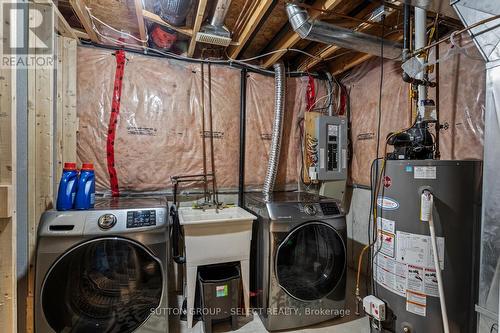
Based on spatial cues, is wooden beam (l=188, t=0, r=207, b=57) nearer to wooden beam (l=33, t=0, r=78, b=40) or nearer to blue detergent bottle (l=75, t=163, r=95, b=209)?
wooden beam (l=33, t=0, r=78, b=40)

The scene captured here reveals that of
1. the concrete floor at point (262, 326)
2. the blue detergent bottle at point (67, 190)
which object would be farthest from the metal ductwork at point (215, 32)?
the concrete floor at point (262, 326)

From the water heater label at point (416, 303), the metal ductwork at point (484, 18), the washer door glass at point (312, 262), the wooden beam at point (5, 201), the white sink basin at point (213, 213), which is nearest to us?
the wooden beam at point (5, 201)

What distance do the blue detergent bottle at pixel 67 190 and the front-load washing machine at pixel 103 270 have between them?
92 mm

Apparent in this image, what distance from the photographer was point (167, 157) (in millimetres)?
2402

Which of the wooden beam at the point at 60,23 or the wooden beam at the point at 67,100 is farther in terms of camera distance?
the wooden beam at the point at 67,100

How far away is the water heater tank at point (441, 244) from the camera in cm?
131

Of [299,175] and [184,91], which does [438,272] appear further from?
[184,91]

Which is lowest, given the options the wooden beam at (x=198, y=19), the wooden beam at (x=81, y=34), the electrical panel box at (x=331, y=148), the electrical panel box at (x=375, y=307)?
the electrical panel box at (x=375, y=307)

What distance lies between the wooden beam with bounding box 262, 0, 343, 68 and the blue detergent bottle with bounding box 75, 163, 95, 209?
6.32 ft

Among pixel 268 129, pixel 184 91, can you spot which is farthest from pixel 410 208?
pixel 184 91

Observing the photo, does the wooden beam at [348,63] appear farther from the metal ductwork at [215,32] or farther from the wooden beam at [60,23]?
the wooden beam at [60,23]

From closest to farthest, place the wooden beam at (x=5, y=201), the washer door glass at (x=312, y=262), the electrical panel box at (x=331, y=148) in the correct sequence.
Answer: the wooden beam at (x=5, y=201)
the washer door glass at (x=312, y=262)
the electrical panel box at (x=331, y=148)

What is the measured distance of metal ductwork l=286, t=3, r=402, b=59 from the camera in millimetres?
1730

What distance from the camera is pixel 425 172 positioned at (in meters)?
1.34
